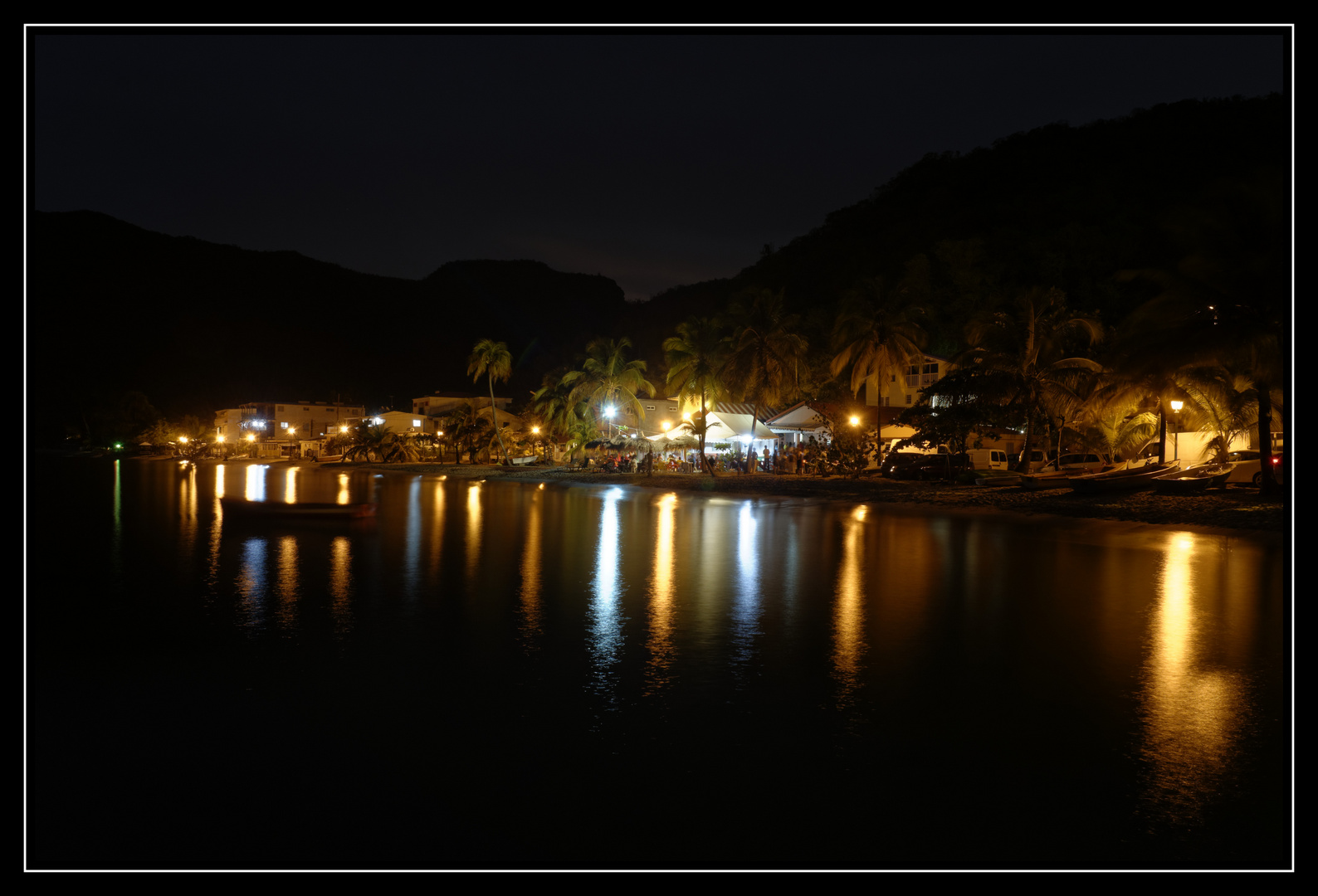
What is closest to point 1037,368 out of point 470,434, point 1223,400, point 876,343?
point 1223,400

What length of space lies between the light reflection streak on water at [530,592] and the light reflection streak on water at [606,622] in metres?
0.55

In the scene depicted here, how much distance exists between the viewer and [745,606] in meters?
10.5

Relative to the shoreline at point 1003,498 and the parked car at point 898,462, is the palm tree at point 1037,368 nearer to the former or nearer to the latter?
the parked car at point 898,462

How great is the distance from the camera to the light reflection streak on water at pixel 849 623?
7.07 meters

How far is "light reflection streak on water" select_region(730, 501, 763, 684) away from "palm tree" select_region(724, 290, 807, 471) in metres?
26.2

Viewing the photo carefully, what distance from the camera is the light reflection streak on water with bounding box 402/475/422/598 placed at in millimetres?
11898

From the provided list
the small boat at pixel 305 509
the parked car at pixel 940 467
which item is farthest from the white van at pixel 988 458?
the small boat at pixel 305 509

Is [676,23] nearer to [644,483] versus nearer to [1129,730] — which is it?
[1129,730]

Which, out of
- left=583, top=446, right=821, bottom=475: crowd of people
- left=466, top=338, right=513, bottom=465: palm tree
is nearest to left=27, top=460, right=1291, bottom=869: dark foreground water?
left=583, top=446, right=821, bottom=475: crowd of people

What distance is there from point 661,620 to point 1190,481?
2247 centimetres

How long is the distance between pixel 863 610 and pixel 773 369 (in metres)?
34.4

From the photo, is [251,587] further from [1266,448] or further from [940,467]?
[940,467]

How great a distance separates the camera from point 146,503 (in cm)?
2820

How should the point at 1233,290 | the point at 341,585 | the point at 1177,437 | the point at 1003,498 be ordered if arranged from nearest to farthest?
the point at 341,585, the point at 1233,290, the point at 1003,498, the point at 1177,437
